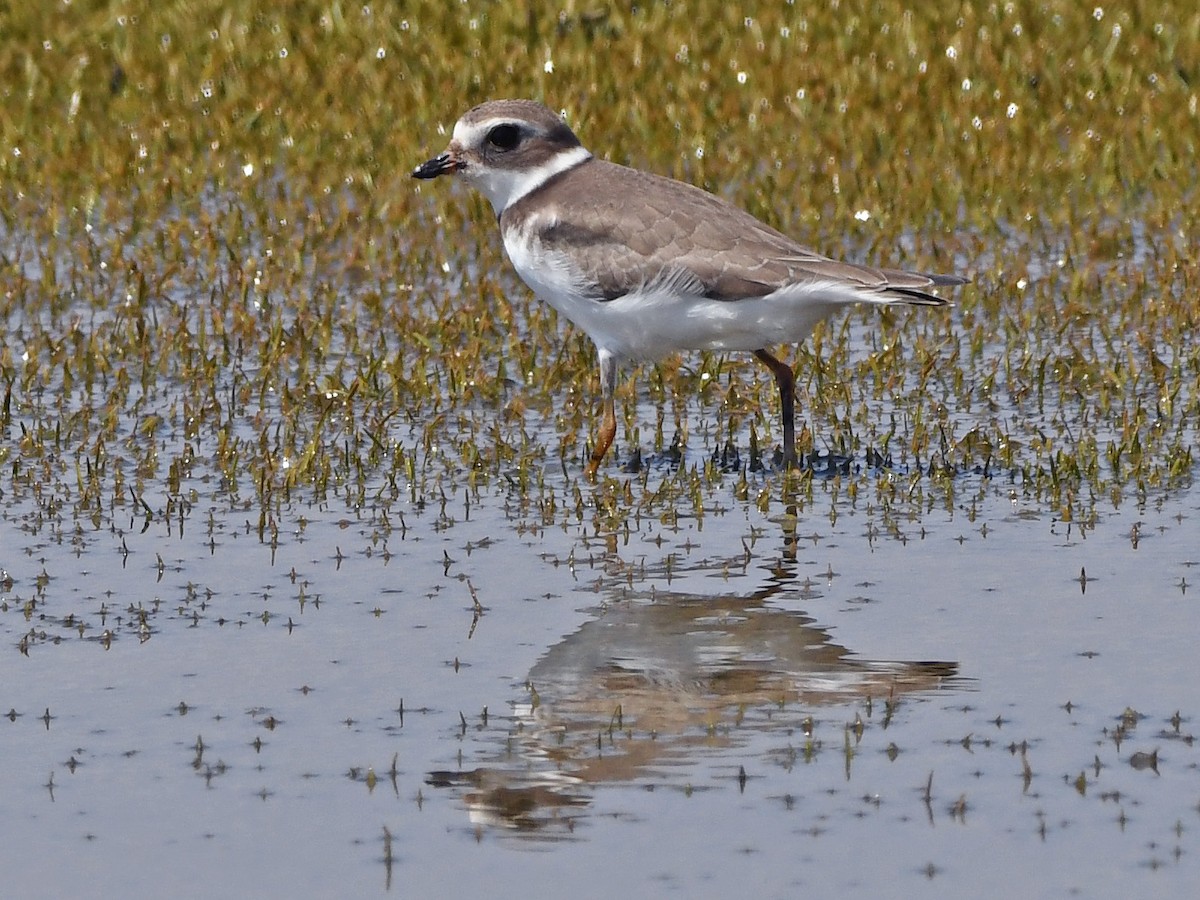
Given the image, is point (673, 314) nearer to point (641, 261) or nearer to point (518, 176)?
point (641, 261)

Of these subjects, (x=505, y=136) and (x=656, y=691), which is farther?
(x=505, y=136)

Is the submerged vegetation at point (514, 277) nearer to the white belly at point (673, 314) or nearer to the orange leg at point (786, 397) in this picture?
the orange leg at point (786, 397)

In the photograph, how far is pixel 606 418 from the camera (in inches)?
402

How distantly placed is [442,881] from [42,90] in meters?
13.0

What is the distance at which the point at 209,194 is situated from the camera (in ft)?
51.4

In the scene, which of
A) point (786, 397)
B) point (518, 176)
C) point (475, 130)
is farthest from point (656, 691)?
point (475, 130)

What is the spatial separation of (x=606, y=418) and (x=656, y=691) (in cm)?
329

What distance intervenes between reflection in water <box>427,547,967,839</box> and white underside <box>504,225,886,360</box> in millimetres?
1748

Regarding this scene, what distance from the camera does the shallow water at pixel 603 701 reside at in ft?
19.0

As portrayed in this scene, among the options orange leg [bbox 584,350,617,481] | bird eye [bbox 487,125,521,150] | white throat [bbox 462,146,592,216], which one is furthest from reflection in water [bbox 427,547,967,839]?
bird eye [bbox 487,125,521,150]

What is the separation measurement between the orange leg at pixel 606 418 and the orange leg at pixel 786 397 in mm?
682

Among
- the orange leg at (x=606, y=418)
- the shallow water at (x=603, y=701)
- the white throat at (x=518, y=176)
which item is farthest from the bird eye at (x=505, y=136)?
the shallow water at (x=603, y=701)

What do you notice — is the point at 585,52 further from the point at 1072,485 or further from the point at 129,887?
the point at 129,887

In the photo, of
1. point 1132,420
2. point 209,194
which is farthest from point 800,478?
point 209,194
